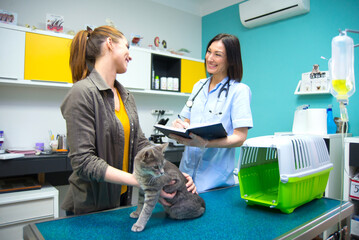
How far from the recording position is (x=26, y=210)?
239 cm

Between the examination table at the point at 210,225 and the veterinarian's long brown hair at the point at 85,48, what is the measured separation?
67 cm

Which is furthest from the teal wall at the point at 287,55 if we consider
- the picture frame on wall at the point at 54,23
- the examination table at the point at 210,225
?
the picture frame on wall at the point at 54,23

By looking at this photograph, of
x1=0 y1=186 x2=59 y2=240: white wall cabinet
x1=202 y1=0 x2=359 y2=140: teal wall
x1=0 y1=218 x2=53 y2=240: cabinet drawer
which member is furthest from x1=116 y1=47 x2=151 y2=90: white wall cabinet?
x1=0 y1=218 x2=53 y2=240: cabinet drawer

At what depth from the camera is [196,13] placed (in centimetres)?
459

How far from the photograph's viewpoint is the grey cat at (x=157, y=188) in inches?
40.7

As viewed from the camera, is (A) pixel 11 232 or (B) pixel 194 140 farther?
(A) pixel 11 232

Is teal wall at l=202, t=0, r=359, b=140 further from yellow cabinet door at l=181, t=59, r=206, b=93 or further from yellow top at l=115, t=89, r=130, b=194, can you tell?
yellow top at l=115, t=89, r=130, b=194

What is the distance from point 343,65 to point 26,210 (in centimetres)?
264

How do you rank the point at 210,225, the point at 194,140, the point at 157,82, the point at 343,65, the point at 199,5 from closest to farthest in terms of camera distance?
the point at 343,65
the point at 210,225
the point at 194,140
the point at 157,82
the point at 199,5

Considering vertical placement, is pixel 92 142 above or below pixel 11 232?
above

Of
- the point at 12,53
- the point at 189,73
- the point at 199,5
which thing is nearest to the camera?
the point at 12,53

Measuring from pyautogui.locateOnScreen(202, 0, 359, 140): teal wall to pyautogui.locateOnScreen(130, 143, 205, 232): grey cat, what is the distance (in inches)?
99.4

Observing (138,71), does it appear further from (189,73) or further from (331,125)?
(331,125)

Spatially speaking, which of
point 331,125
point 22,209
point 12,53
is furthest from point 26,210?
point 331,125
